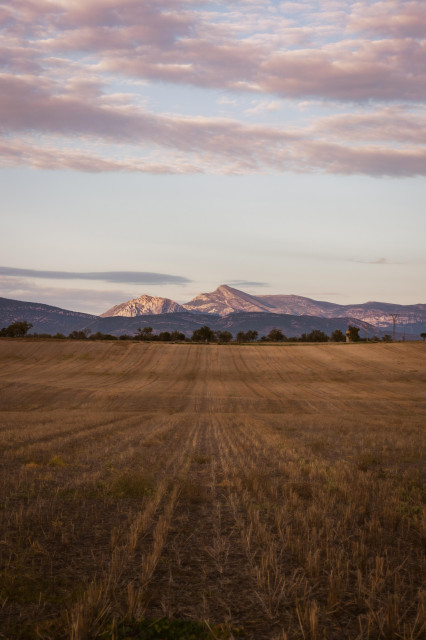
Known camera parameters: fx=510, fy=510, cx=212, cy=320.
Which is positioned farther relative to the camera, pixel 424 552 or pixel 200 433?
pixel 200 433

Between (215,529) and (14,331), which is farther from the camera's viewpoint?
→ (14,331)

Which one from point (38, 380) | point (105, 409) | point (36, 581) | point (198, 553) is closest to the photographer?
point (36, 581)

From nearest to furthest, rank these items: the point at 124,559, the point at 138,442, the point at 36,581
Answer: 1. the point at 36,581
2. the point at 124,559
3. the point at 138,442

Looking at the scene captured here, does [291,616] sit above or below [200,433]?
A: above

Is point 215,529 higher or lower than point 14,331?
higher

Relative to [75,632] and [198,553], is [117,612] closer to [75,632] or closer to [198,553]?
[75,632]

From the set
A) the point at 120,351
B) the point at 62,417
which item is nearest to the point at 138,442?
the point at 62,417

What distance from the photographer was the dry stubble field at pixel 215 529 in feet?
20.6

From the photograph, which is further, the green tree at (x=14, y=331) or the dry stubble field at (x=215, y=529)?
the green tree at (x=14, y=331)

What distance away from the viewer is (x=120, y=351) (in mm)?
93375

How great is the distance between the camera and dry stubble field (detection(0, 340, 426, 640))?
6.29m

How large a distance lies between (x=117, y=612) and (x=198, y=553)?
2.40 m

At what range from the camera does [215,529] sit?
32.0 feet

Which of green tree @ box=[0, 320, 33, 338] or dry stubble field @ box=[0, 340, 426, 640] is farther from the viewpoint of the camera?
green tree @ box=[0, 320, 33, 338]
